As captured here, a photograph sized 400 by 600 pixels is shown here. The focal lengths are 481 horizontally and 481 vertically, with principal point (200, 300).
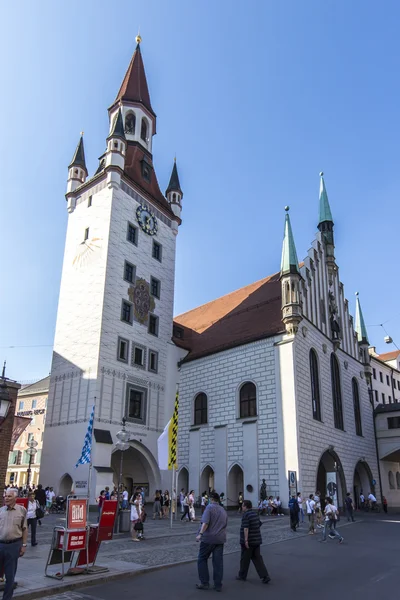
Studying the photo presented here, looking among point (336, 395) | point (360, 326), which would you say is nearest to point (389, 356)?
point (360, 326)

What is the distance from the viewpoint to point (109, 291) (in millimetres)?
31719

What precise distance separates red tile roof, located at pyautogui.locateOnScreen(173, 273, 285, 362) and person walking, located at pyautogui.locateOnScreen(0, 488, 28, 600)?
77.5ft

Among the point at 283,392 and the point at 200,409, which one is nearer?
the point at 283,392

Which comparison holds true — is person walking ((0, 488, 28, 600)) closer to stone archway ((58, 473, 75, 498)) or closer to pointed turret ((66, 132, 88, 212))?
stone archway ((58, 473, 75, 498))

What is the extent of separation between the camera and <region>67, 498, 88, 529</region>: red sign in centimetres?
932

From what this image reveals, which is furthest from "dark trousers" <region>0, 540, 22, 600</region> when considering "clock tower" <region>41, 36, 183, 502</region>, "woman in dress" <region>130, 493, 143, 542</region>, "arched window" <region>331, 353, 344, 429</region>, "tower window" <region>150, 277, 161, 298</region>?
"tower window" <region>150, 277, 161, 298</region>

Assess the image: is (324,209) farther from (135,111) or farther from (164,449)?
(164,449)

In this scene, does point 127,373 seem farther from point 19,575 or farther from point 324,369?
point 19,575

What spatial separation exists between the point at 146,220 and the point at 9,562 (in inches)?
1234

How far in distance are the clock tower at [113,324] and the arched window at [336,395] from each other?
11484 mm

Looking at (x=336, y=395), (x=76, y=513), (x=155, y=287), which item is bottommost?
(x=76, y=513)

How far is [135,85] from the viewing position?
43750mm

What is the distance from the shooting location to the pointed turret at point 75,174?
122 ft

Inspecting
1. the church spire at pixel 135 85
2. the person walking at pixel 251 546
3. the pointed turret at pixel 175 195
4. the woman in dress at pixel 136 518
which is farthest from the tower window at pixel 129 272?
the person walking at pixel 251 546
